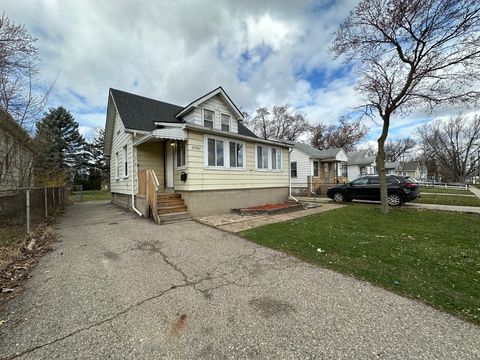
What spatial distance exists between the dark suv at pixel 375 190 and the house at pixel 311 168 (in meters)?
5.22

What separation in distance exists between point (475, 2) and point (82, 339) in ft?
42.6

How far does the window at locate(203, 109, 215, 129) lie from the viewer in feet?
36.4

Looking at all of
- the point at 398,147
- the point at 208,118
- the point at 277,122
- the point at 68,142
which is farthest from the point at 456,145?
the point at 68,142

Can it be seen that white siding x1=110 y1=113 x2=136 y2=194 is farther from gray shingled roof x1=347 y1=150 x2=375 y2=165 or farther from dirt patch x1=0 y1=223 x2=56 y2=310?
gray shingled roof x1=347 y1=150 x2=375 y2=165

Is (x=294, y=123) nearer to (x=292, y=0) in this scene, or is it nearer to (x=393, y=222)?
(x=292, y=0)

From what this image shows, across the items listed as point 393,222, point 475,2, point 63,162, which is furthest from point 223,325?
point 63,162

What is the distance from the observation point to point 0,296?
302cm

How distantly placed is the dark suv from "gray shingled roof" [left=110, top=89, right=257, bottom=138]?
11.2 metres

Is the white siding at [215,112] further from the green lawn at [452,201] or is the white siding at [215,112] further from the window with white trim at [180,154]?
the green lawn at [452,201]

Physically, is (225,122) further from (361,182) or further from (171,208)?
(361,182)

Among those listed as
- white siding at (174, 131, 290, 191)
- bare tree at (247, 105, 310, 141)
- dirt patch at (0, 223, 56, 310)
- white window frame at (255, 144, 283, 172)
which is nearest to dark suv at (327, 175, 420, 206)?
white window frame at (255, 144, 283, 172)

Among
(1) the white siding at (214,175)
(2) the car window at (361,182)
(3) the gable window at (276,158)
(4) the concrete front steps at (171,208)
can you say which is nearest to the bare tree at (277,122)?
(2) the car window at (361,182)

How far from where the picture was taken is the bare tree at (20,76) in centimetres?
718

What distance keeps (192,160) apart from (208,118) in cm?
373
